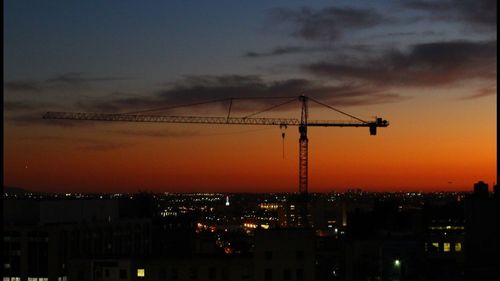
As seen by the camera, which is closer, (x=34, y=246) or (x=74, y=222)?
(x=34, y=246)

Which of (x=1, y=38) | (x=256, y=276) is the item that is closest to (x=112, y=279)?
(x=256, y=276)

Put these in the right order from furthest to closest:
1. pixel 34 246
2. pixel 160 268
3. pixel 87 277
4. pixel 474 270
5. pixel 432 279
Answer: pixel 34 246, pixel 87 277, pixel 160 268, pixel 432 279, pixel 474 270

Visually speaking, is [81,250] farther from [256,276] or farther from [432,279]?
[432,279]

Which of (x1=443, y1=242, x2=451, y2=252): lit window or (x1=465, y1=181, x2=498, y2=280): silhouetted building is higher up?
(x1=465, y1=181, x2=498, y2=280): silhouetted building

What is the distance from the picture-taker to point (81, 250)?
157 feet

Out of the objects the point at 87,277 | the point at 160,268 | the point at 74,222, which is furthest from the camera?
the point at 74,222

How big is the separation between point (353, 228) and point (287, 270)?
24705 millimetres

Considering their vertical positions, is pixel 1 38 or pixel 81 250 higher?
pixel 1 38

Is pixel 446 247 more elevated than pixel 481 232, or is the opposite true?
pixel 481 232

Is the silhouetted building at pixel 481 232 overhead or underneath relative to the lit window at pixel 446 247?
overhead

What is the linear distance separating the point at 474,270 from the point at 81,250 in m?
28.8

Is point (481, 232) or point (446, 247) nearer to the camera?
point (481, 232)

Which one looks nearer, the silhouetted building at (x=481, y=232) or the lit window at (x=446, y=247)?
the silhouetted building at (x=481, y=232)

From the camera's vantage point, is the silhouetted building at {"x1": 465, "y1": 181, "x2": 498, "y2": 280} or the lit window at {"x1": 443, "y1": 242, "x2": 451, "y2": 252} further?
the lit window at {"x1": 443, "y1": 242, "x2": 451, "y2": 252}
